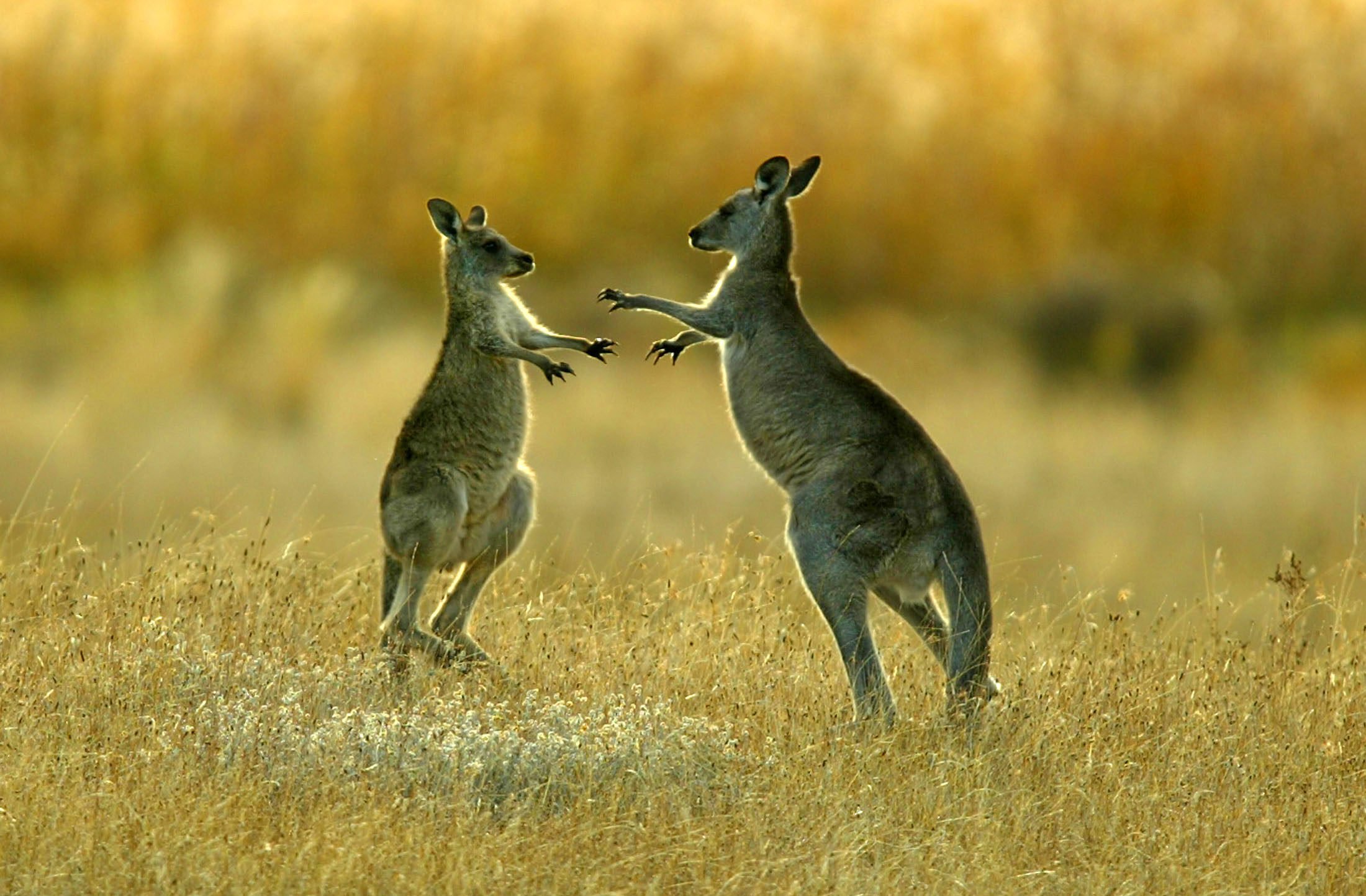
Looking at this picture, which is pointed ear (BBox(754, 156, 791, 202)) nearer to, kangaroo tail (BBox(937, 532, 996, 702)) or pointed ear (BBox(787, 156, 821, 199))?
pointed ear (BBox(787, 156, 821, 199))

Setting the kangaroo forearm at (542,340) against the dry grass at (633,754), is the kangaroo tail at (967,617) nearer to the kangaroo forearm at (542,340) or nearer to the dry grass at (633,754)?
the dry grass at (633,754)

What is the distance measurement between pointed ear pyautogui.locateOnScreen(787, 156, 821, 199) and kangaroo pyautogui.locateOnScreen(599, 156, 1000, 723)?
20 cm

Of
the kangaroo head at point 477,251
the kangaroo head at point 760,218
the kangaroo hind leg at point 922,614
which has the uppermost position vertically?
the kangaroo head at point 760,218

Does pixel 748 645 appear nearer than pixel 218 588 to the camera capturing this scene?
Yes

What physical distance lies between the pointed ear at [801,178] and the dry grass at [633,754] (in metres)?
2.00

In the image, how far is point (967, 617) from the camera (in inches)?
308

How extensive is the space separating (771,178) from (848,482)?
7.19ft

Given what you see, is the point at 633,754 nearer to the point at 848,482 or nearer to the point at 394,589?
the point at 848,482

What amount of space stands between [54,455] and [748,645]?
12299 mm

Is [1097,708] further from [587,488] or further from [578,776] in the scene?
[587,488]

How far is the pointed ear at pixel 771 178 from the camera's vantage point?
31.5 ft

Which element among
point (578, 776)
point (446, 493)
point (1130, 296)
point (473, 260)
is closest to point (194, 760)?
point (578, 776)

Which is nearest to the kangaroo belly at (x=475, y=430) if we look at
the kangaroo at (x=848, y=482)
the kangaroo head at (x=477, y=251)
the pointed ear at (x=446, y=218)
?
the kangaroo head at (x=477, y=251)

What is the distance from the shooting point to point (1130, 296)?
73.3 ft
